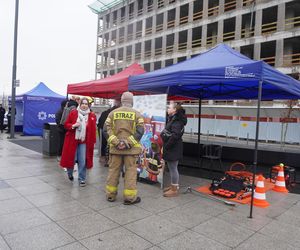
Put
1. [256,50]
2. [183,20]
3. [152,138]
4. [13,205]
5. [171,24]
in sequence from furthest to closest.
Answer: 1. [171,24]
2. [183,20]
3. [256,50]
4. [152,138]
5. [13,205]

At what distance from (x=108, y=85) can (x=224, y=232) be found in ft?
17.4

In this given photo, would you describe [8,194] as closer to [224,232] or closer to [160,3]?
[224,232]

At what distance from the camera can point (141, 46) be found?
41.5 metres

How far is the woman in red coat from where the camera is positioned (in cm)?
558

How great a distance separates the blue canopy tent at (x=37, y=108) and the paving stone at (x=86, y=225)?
12.7 meters

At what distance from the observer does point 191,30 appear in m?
34.3

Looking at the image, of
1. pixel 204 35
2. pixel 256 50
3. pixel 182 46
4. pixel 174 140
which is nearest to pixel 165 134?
pixel 174 140

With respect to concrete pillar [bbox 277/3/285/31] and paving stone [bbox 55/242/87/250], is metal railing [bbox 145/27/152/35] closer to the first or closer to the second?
concrete pillar [bbox 277/3/285/31]

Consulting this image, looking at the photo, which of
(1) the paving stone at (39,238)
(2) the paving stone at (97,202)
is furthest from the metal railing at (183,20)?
(1) the paving stone at (39,238)

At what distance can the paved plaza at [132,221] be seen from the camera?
10.8 feet

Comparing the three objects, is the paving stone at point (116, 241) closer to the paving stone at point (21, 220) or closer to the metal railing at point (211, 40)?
the paving stone at point (21, 220)

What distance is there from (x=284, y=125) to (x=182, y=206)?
53.0 feet

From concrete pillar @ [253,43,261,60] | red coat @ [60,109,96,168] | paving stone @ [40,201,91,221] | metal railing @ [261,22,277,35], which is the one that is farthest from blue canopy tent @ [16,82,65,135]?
metal railing @ [261,22,277,35]

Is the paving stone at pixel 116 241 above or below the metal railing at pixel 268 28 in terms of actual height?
below
